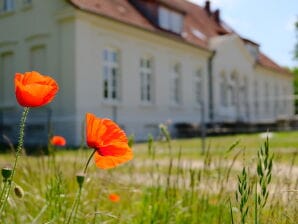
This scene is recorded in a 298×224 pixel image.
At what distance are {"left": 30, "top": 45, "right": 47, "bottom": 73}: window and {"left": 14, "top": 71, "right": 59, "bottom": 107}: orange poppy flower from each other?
1647cm

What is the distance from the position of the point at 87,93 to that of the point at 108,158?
15590 millimetres

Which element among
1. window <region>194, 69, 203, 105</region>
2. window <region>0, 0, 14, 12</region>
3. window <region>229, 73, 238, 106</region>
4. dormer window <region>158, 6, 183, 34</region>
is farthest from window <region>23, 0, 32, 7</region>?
window <region>229, 73, 238, 106</region>

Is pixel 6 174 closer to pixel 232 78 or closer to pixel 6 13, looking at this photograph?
pixel 6 13

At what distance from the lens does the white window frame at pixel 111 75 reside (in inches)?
711

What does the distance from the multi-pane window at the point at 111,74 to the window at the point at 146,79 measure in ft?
5.88

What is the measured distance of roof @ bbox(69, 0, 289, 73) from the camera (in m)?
17.4

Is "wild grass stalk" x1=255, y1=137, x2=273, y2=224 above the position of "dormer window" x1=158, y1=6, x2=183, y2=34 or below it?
below

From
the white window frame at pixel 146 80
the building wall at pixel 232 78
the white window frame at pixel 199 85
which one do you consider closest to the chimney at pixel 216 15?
the building wall at pixel 232 78

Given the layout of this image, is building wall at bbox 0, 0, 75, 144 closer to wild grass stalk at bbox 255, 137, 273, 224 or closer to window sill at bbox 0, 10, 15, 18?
window sill at bbox 0, 10, 15, 18

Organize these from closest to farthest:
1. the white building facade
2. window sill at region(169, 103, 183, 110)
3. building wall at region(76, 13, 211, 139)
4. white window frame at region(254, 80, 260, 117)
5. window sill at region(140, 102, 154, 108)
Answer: the white building facade
building wall at region(76, 13, 211, 139)
window sill at region(140, 102, 154, 108)
window sill at region(169, 103, 183, 110)
white window frame at region(254, 80, 260, 117)

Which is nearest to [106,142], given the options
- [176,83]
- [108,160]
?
[108,160]

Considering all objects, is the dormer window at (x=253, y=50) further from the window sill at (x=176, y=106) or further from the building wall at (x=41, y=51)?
the building wall at (x=41, y=51)

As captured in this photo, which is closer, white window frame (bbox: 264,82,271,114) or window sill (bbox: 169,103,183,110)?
window sill (bbox: 169,103,183,110)

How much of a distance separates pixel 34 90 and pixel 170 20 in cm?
2129
